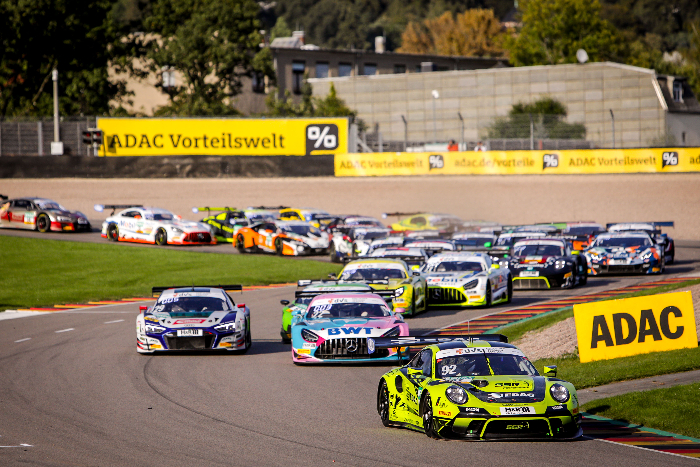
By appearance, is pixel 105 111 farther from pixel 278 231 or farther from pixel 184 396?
pixel 184 396

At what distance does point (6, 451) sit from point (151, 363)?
6.49 metres

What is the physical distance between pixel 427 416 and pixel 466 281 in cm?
1309

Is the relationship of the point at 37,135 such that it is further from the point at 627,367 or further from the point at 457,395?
the point at 457,395

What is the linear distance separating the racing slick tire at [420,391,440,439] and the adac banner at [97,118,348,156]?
40365 mm

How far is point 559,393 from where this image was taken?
10211mm

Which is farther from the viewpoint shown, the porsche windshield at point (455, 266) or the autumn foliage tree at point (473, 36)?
the autumn foliage tree at point (473, 36)

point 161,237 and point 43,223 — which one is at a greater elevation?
point 43,223

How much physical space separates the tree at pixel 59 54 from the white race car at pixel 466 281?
55.0m

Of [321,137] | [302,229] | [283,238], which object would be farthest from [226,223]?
[321,137]

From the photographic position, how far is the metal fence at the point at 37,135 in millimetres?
49000

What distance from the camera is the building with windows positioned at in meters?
67.4

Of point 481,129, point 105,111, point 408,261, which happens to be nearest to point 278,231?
point 408,261

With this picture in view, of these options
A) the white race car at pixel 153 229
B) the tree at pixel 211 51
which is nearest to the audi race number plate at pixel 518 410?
the white race car at pixel 153 229

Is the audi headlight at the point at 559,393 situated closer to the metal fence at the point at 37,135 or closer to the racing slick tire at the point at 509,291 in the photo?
the racing slick tire at the point at 509,291
